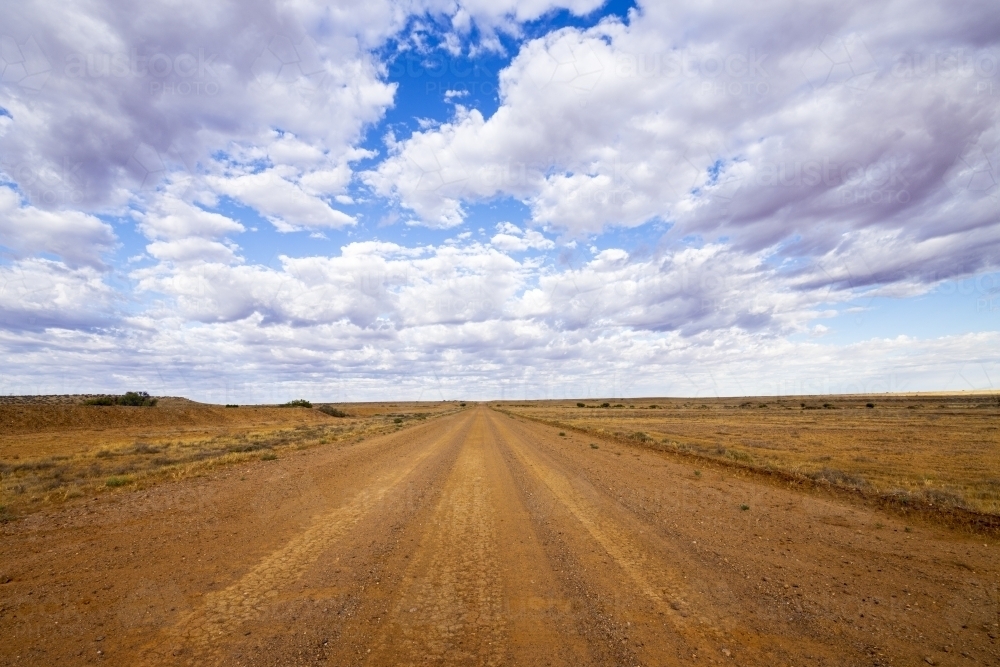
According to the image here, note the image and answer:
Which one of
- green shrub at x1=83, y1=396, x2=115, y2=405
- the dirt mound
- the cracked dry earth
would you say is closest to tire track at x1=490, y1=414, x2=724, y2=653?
the cracked dry earth

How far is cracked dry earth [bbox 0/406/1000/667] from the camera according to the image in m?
4.64

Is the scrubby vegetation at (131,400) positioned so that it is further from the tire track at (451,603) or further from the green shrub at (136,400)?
the tire track at (451,603)

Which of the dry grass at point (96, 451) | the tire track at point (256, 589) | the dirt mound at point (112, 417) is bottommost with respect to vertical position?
the tire track at point (256, 589)

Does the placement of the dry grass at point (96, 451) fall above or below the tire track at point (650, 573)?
above

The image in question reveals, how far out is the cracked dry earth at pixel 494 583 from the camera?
464 centimetres

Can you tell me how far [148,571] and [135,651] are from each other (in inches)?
109

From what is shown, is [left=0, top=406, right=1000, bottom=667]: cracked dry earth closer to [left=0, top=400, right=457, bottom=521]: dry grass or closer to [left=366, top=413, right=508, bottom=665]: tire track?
[left=366, top=413, right=508, bottom=665]: tire track

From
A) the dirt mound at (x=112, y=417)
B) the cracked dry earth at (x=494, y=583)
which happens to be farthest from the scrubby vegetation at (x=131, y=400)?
the cracked dry earth at (x=494, y=583)

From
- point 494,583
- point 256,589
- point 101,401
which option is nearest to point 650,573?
point 494,583

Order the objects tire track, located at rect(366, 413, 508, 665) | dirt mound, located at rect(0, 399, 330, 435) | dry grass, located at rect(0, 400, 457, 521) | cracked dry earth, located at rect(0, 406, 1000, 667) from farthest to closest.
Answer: dirt mound, located at rect(0, 399, 330, 435) < dry grass, located at rect(0, 400, 457, 521) < cracked dry earth, located at rect(0, 406, 1000, 667) < tire track, located at rect(366, 413, 508, 665)

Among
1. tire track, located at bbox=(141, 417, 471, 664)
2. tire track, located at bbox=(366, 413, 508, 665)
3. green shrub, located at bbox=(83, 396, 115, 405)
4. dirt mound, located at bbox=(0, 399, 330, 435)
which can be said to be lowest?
tire track, located at bbox=(366, 413, 508, 665)

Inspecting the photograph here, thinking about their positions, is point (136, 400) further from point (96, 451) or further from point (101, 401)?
point (96, 451)

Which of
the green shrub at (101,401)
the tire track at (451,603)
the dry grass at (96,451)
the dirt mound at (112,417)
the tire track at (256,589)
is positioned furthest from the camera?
the green shrub at (101,401)

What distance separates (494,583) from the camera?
6234mm
